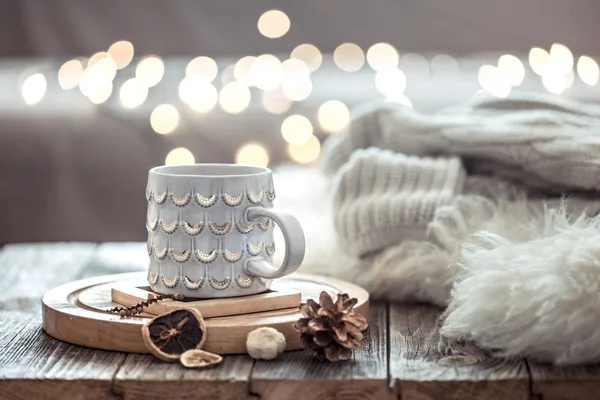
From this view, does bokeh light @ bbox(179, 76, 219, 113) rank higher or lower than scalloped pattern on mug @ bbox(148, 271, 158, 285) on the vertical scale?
higher

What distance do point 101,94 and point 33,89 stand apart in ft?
0.56

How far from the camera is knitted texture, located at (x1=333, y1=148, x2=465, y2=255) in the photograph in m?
1.00

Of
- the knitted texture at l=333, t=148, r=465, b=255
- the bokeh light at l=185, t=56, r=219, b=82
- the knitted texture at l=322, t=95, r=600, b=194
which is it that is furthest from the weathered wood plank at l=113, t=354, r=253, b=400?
the bokeh light at l=185, t=56, r=219, b=82

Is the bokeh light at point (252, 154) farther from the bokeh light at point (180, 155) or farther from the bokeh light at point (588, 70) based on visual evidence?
the bokeh light at point (588, 70)

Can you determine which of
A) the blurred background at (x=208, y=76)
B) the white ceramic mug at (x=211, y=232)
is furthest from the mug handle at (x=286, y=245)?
the blurred background at (x=208, y=76)

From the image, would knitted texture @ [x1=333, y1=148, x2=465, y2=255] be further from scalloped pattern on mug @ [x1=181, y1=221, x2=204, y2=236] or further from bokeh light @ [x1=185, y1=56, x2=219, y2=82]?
bokeh light @ [x1=185, y1=56, x2=219, y2=82]

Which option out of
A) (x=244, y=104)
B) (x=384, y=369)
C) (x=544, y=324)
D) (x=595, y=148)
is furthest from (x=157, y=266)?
(x=244, y=104)

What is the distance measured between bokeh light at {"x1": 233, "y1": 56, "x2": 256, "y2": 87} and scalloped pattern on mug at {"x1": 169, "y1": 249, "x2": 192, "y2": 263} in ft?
4.23

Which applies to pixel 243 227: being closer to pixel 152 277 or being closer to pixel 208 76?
pixel 152 277

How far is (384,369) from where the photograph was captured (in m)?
0.73

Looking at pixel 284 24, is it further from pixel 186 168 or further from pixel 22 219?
pixel 186 168

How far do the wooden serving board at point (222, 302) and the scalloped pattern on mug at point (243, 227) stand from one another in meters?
0.06

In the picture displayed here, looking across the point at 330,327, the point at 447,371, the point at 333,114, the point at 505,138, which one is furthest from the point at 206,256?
the point at 333,114

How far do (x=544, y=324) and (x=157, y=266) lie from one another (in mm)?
366
